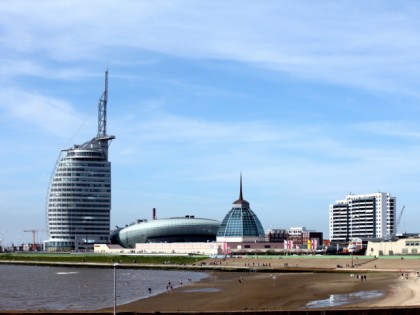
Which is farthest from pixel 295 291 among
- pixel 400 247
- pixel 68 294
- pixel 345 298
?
pixel 400 247

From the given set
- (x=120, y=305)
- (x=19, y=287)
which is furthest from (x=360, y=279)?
(x=19, y=287)

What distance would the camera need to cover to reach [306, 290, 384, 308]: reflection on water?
76.4 m

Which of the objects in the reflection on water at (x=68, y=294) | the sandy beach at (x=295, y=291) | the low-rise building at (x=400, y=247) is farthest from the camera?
the low-rise building at (x=400, y=247)

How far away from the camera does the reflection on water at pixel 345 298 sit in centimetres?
7638

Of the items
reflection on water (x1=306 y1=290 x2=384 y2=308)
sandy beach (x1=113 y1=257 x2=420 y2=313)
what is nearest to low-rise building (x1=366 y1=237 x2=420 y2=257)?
sandy beach (x1=113 y1=257 x2=420 y2=313)

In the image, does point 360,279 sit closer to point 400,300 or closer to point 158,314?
point 400,300

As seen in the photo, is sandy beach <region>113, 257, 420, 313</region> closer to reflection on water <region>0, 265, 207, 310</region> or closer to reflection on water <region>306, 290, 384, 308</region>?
reflection on water <region>306, 290, 384, 308</region>

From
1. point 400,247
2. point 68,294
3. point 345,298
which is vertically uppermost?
point 400,247

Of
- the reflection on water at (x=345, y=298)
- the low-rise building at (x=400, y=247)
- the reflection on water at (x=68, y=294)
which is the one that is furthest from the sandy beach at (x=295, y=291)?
the low-rise building at (x=400, y=247)

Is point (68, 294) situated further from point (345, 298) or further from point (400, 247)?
point (400, 247)

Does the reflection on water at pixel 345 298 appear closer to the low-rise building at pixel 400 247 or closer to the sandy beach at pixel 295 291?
the sandy beach at pixel 295 291

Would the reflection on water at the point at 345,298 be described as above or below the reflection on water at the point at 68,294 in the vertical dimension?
above

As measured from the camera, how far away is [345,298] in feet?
274

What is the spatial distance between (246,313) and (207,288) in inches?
2181
